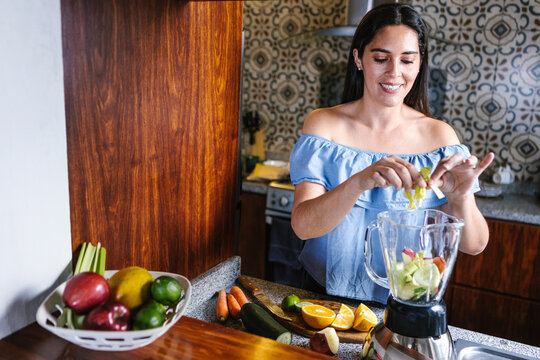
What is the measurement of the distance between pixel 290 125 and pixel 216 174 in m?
2.09

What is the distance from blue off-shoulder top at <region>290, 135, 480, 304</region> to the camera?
1373mm

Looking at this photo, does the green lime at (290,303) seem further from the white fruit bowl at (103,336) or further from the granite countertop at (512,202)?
the granite countertop at (512,202)

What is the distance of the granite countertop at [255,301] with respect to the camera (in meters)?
1.03

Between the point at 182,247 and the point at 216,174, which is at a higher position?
the point at 216,174

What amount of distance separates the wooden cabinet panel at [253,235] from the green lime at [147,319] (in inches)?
85.3

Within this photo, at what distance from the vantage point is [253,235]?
295cm

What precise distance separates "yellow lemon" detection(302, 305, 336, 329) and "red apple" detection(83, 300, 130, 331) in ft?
1.62

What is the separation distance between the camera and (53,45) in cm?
78

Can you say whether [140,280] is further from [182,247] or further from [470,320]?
[470,320]

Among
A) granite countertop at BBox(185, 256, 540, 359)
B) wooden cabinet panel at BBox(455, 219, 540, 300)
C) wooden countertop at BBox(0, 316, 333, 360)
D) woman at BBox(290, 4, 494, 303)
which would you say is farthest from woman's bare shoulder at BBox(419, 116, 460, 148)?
wooden cabinet panel at BBox(455, 219, 540, 300)

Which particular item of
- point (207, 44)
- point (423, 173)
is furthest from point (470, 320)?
point (207, 44)

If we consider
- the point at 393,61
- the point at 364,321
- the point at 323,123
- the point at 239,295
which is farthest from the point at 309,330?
the point at 393,61

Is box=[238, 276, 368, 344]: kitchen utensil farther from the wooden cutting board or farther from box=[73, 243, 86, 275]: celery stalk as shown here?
A: box=[73, 243, 86, 275]: celery stalk

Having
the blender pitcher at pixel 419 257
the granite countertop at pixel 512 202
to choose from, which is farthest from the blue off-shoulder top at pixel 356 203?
the granite countertop at pixel 512 202
